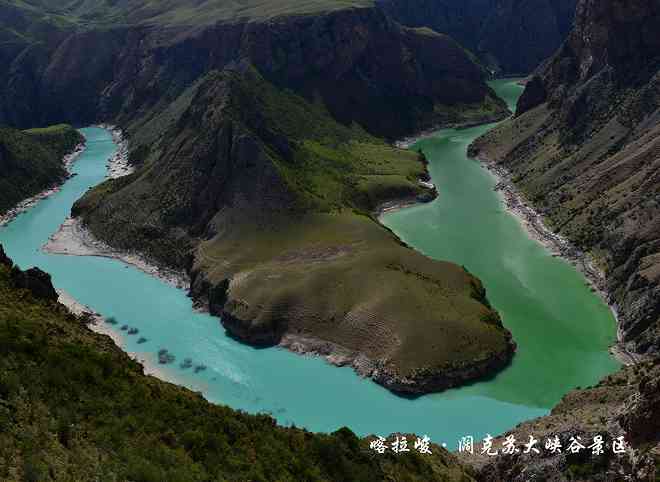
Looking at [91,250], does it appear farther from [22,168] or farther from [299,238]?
[22,168]

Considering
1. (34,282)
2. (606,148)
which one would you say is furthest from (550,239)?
(34,282)

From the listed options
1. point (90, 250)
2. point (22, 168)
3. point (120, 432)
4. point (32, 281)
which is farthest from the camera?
point (22, 168)

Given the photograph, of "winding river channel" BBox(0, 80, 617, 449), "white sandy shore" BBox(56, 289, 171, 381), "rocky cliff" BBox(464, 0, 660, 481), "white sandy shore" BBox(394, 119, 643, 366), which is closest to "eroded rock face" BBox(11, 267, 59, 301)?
"white sandy shore" BBox(56, 289, 171, 381)

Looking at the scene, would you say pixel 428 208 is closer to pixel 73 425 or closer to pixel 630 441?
pixel 630 441

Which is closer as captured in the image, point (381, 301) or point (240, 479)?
point (240, 479)

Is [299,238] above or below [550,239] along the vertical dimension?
below

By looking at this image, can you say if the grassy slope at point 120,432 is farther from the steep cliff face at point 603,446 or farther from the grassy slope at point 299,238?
the grassy slope at point 299,238

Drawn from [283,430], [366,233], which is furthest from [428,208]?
[283,430]
